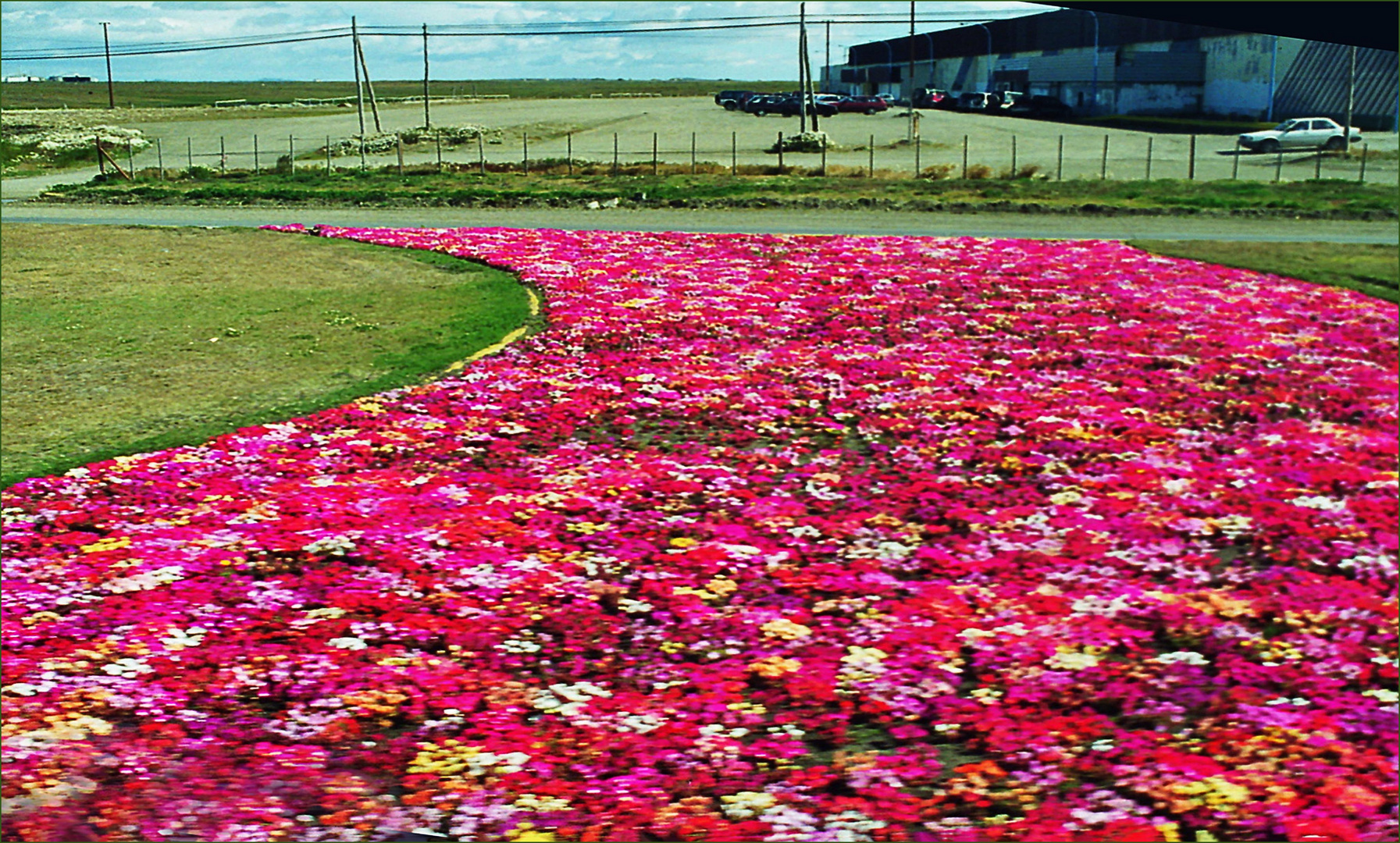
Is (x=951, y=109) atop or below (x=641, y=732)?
atop

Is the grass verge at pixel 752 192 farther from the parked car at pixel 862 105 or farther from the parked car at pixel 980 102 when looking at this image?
the parked car at pixel 980 102

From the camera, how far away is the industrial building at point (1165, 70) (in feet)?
248

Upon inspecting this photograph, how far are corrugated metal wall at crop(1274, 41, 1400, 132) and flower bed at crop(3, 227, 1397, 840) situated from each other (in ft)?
213

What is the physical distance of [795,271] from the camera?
31.2 meters

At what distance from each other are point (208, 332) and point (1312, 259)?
27.4 m

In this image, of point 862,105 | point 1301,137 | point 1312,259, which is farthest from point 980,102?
point 1312,259

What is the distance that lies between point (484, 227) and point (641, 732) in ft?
117

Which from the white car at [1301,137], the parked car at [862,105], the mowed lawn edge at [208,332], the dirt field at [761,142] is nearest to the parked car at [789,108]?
the dirt field at [761,142]

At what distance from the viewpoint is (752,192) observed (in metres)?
50.3

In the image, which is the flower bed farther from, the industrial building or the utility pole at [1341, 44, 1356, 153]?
the industrial building

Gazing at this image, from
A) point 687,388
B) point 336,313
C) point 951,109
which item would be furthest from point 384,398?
point 951,109

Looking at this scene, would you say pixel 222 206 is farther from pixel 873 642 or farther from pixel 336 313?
pixel 873 642

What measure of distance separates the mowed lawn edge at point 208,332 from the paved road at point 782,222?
781 centimetres

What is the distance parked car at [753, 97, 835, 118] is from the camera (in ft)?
311
